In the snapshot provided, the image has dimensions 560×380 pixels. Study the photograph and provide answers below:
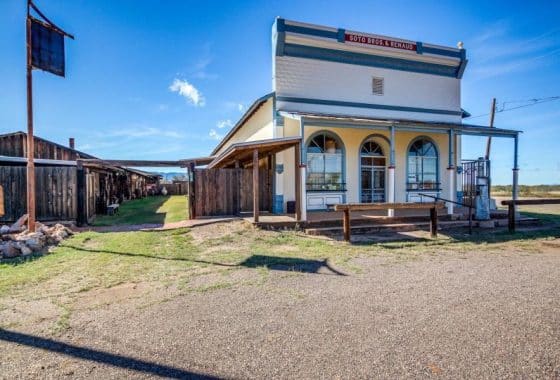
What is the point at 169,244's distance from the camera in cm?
802

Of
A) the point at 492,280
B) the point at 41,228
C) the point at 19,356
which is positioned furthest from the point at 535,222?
the point at 41,228

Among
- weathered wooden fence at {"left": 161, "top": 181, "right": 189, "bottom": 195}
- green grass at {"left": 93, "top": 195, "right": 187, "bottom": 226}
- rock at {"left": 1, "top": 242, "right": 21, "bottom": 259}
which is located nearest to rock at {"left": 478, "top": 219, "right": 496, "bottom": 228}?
green grass at {"left": 93, "top": 195, "right": 187, "bottom": 226}

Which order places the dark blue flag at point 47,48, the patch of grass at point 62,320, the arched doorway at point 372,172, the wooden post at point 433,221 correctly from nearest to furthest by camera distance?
1. the patch of grass at point 62,320
2. the dark blue flag at point 47,48
3. the wooden post at point 433,221
4. the arched doorway at point 372,172

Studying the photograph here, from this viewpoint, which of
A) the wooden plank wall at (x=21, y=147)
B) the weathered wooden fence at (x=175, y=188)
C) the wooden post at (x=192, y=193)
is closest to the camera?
the wooden post at (x=192, y=193)

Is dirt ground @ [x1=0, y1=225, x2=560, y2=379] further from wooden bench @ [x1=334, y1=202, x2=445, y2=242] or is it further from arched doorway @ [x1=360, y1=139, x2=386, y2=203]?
arched doorway @ [x1=360, y1=139, x2=386, y2=203]

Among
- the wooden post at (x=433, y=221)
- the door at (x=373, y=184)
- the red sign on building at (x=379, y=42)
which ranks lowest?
the wooden post at (x=433, y=221)

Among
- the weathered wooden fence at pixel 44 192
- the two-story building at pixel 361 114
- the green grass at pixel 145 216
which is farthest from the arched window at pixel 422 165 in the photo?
the weathered wooden fence at pixel 44 192

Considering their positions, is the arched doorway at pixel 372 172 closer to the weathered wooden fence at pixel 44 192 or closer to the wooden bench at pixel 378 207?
the wooden bench at pixel 378 207

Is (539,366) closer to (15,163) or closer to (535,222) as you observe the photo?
(535,222)

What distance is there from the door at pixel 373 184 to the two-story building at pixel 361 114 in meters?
0.04

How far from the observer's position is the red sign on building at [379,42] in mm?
13492

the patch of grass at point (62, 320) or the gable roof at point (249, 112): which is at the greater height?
the gable roof at point (249, 112)

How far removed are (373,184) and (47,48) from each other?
12076 mm

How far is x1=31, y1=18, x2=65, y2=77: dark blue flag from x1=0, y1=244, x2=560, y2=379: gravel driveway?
782 centimetres
